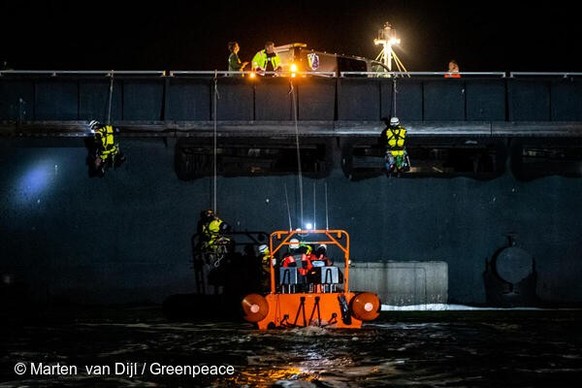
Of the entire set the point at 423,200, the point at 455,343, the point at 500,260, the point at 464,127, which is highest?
the point at 464,127

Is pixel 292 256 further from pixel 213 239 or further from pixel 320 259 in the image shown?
pixel 213 239

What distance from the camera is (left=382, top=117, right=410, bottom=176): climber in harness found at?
18.7 meters

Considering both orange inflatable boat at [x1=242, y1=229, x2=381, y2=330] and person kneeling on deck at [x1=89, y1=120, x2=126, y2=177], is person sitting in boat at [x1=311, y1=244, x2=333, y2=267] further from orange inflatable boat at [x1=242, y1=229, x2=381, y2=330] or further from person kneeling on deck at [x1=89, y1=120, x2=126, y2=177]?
person kneeling on deck at [x1=89, y1=120, x2=126, y2=177]

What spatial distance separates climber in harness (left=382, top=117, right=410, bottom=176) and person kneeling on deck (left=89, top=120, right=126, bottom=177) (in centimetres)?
620

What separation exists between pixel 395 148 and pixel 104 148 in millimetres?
6672

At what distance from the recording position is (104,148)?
1856cm

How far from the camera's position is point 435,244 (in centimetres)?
1927

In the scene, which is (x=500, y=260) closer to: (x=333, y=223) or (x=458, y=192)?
(x=458, y=192)

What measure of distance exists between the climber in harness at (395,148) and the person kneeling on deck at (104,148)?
6204mm

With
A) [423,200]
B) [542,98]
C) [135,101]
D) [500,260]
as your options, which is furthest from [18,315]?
[542,98]

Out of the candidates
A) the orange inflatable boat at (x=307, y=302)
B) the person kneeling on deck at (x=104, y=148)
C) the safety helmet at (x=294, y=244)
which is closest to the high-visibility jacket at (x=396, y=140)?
the safety helmet at (x=294, y=244)

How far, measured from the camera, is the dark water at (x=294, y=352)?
11.2 meters

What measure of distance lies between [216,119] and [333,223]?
12.2ft

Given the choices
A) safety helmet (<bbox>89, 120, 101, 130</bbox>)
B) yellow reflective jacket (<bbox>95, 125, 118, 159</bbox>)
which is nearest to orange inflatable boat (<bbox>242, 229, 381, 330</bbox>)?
yellow reflective jacket (<bbox>95, 125, 118, 159</bbox>)
